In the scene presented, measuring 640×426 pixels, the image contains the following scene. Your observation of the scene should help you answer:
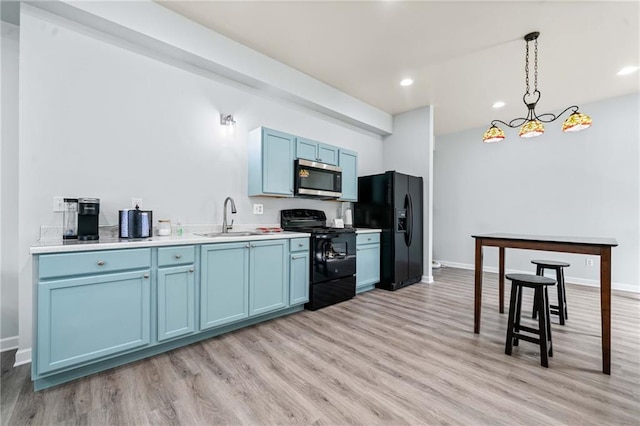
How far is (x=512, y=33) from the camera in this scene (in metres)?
2.76

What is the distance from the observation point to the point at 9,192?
7.27ft

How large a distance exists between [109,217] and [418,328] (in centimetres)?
298

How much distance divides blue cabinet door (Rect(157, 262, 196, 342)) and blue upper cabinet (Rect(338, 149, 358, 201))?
250 centimetres

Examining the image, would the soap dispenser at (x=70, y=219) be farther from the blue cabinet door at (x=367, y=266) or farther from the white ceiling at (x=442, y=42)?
the blue cabinet door at (x=367, y=266)

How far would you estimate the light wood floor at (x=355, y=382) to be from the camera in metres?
1.52

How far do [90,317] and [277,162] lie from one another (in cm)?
217

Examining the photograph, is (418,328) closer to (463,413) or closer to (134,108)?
(463,413)

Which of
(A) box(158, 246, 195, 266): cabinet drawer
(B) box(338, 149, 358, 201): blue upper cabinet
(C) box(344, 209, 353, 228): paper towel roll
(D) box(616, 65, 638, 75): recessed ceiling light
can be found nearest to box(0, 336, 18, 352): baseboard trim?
(A) box(158, 246, 195, 266): cabinet drawer

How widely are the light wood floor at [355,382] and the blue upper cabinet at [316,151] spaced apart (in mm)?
2026

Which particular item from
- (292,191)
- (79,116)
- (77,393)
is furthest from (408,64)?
(77,393)

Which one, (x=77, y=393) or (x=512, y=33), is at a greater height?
(x=512, y=33)

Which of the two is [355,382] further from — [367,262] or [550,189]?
[550,189]

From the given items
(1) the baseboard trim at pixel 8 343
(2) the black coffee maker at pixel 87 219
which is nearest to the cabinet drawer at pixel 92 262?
(2) the black coffee maker at pixel 87 219

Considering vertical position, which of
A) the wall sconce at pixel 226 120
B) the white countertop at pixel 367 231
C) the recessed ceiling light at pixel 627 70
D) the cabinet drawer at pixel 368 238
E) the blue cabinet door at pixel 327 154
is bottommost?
the cabinet drawer at pixel 368 238
